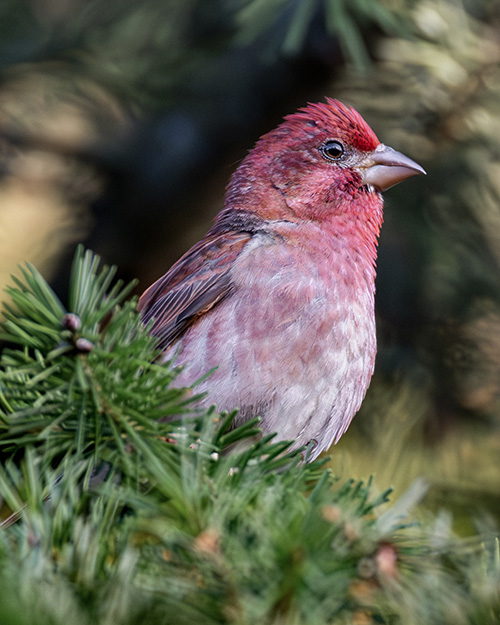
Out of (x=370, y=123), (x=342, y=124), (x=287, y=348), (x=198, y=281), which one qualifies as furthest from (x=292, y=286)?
(x=370, y=123)

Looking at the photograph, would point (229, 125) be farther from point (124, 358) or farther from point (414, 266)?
point (124, 358)

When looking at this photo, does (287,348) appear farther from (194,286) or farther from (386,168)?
(386,168)

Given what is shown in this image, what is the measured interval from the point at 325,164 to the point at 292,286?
80 cm

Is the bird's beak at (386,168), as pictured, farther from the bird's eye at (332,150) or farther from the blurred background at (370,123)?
the blurred background at (370,123)

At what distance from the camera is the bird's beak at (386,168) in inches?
128

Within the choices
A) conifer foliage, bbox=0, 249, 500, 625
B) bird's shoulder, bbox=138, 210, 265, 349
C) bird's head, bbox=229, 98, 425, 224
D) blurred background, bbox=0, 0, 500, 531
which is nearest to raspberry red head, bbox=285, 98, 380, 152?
bird's head, bbox=229, 98, 425, 224

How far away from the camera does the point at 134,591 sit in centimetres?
126

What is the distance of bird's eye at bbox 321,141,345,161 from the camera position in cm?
340

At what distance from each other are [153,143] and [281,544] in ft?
9.20

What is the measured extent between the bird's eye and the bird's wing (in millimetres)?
557

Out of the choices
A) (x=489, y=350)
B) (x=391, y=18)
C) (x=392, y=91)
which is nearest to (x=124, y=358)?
(x=391, y=18)

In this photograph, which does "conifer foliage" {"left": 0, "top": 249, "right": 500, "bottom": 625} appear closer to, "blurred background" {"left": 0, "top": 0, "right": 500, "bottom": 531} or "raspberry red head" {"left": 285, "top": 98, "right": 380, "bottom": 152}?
"blurred background" {"left": 0, "top": 0, "right": 500, "bottom": 531}

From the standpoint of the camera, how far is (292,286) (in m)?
2.81

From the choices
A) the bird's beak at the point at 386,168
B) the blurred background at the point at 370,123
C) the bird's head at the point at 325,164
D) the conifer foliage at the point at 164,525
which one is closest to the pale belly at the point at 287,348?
the bird's head at the point at 325,164
